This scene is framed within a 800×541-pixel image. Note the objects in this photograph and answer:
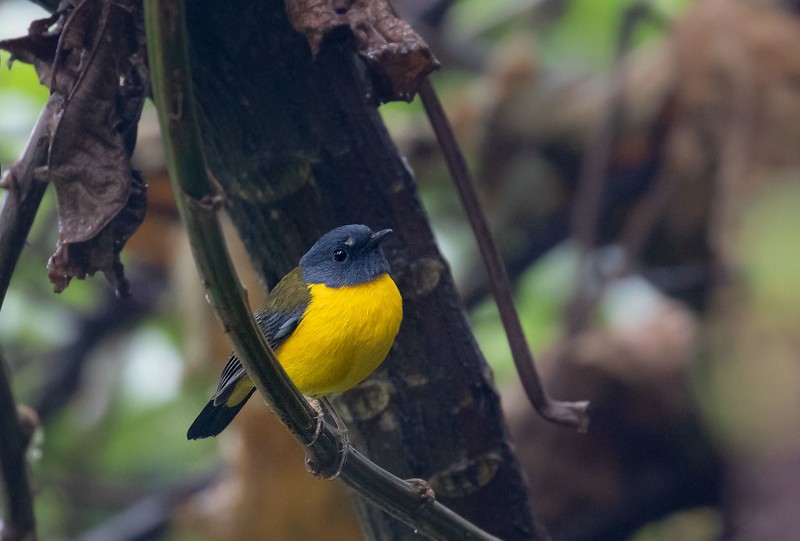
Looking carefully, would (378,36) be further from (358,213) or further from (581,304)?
(581,304)

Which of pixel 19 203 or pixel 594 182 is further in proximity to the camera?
pixel 594 182

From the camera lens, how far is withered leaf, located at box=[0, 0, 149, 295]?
1.56 metres

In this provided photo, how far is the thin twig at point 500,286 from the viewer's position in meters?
1.88

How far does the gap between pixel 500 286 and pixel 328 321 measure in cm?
36

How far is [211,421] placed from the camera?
2.03 m

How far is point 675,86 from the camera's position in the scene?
3941 mm

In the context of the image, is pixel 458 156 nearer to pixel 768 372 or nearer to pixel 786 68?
pixel 768 372

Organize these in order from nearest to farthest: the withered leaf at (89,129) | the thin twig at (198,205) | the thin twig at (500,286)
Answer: the thin twig at (198,205), the withered leaf at (89,129), the thin twig at (500,286)

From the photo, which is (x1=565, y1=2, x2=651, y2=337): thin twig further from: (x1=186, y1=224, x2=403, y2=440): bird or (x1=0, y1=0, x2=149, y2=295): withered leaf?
(x1=0, y1=0, x2=149, y2=295): withered leaf

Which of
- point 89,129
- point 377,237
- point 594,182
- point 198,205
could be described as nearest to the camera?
point 198,205

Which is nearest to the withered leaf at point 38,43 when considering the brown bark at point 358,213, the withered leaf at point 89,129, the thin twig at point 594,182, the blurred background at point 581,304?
the withered leaf at point 89,129

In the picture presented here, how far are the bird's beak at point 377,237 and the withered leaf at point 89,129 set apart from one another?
0.45m

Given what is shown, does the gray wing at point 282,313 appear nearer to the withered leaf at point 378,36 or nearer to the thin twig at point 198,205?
the withered leaf at point 378,36

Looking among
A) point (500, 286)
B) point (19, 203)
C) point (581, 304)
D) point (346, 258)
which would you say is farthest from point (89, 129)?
point (581, 304)
